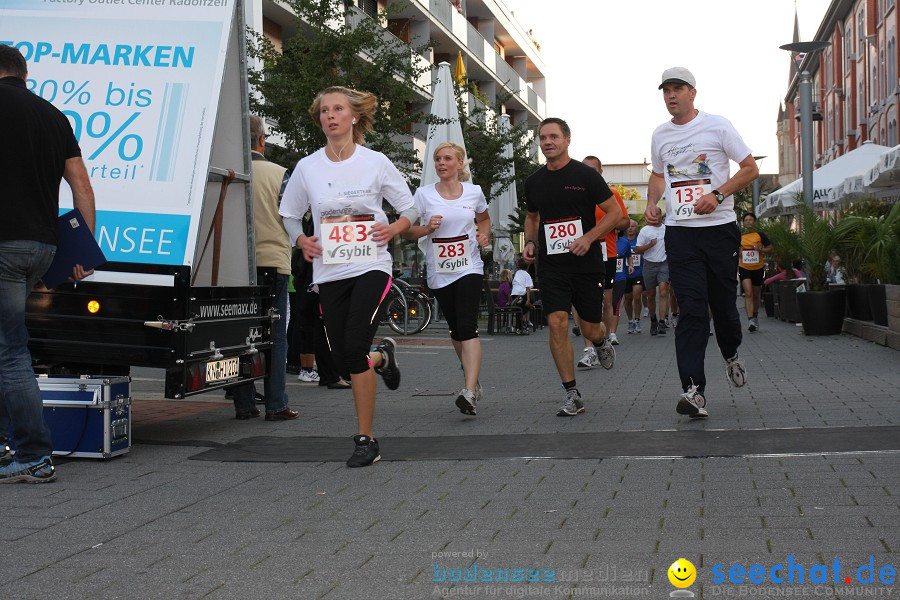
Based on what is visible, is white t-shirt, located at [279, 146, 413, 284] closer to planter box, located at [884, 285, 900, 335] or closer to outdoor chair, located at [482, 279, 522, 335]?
planter box, located at [884, 285, 900, 335]

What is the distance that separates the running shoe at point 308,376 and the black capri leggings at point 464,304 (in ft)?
9.99

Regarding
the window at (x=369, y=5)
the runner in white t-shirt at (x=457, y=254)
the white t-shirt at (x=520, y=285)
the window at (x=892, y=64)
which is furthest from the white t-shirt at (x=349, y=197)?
the window at (x=892, y=64)

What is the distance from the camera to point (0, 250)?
565 centimetres

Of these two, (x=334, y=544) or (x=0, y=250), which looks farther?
(x=0, y=250)

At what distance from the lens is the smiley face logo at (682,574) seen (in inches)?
138

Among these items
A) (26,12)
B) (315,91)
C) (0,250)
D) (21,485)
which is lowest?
(21,485)

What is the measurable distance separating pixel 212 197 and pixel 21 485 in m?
2.98

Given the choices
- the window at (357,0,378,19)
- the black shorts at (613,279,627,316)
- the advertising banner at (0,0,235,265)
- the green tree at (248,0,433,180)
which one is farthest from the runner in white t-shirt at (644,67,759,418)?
the window at (357,0,378,19)

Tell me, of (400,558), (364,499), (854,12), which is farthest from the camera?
(854,12)

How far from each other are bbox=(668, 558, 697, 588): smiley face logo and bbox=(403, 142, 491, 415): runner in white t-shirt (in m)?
4.38

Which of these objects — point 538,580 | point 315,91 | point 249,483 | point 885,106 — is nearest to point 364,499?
point 249,483

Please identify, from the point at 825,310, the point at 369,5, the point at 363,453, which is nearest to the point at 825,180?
the point at 825,310

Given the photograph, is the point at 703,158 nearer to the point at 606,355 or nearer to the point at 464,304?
the point at 464,304

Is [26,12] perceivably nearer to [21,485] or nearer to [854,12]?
[21,485]
